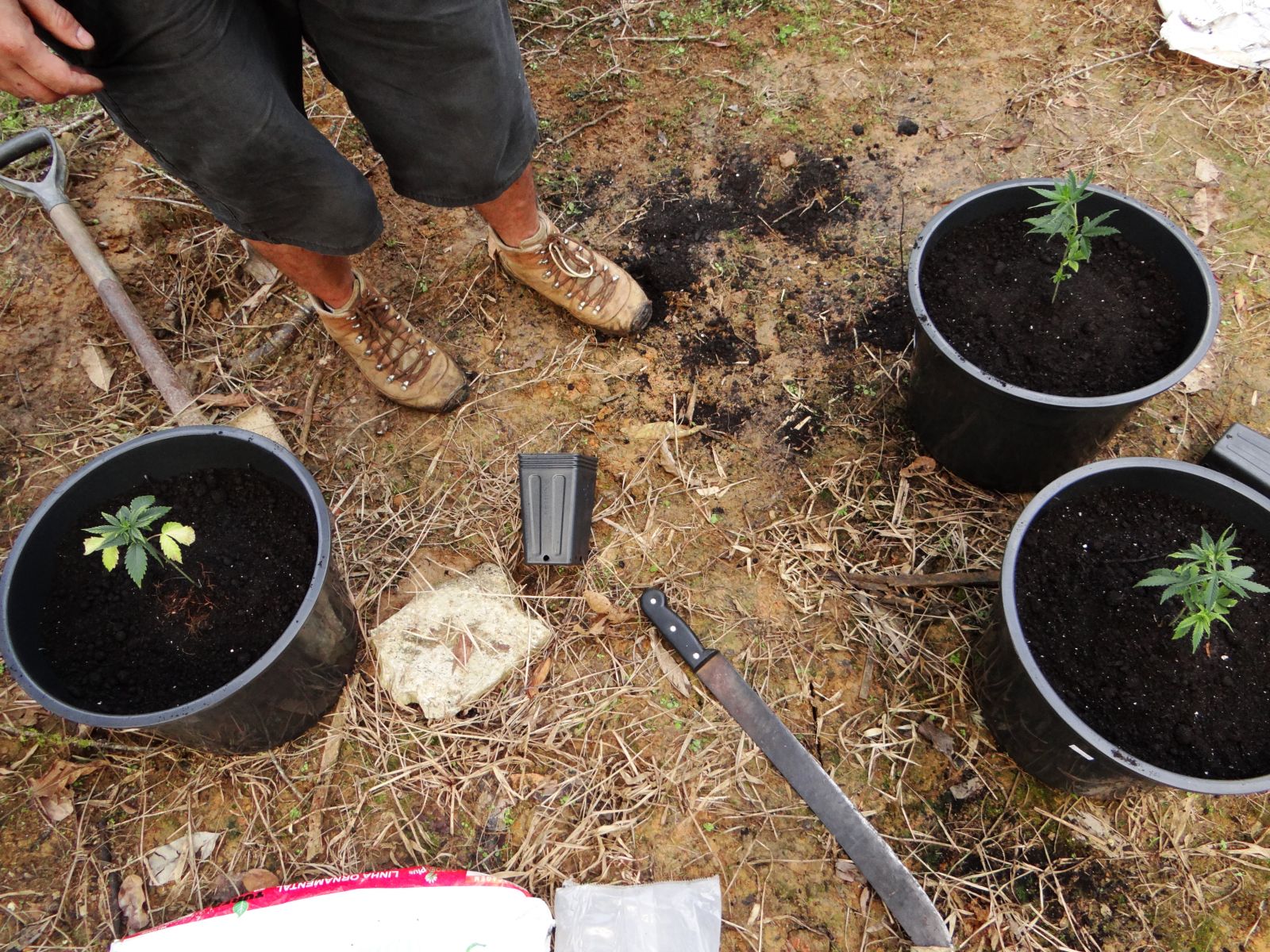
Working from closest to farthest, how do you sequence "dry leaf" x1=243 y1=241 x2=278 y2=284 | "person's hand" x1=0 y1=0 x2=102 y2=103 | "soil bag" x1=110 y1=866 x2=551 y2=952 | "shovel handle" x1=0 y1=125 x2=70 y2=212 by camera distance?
"person's hand" x1=0 y1=0 x2=102 y2=103 → "soil bag" x1=110 y1=866 x2=551 y2=952 → "shovel handle" x1=0 y1=125 x2=70 y2=212 → "dry leaf" x1=243 y1=241 x2=278 y2=284

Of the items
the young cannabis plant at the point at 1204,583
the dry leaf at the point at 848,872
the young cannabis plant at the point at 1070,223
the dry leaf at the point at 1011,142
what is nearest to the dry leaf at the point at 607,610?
the dry leaf at the point at 848,872

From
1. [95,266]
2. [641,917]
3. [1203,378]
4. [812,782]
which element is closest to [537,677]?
[641,917]

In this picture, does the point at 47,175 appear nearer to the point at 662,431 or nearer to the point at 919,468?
the point at 662,431

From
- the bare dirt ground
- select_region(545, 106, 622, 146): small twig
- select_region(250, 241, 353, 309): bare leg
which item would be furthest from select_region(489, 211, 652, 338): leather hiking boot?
select_region(545, 106, 622, 146): small twig

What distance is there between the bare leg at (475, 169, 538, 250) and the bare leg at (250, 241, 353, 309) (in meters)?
0.44

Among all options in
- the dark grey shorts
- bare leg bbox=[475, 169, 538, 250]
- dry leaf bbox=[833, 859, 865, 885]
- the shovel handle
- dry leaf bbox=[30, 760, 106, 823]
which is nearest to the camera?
the dark grey shorts

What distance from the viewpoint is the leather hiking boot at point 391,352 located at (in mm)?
2404

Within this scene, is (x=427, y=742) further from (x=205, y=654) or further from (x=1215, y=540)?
(x=1215, y=540)

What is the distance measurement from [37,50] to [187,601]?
46.0 inches

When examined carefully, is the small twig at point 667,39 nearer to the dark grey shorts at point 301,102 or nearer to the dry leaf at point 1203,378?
the dark grey shorts at point 301,102

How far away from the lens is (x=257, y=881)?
1.91m

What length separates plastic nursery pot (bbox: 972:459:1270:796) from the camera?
1.60 metres

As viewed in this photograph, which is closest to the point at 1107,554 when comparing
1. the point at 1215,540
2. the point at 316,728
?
the point at 1215,540

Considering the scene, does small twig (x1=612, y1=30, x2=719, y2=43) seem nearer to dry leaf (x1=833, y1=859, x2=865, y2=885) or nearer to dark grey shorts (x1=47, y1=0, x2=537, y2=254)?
dark grey shorts (x1=47, y1=0, x2=537, y2=254)
